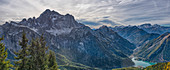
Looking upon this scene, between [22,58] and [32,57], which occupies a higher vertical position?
[22,58]

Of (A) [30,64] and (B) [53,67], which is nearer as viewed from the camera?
(A) [30,64]

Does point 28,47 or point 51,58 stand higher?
point 28,47

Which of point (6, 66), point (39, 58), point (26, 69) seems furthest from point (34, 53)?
point (6, 66)

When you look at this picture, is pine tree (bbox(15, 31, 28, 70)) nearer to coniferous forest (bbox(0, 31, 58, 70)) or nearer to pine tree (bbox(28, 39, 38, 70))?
coniferous forest (bbox(0, 31, 58, 70))

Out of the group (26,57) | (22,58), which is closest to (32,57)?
(26,57)

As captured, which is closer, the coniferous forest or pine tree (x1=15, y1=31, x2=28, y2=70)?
the coniferous forest

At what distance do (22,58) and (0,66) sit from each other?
443cm

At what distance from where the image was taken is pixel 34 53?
30.1 metres

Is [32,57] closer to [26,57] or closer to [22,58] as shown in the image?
[26,57]

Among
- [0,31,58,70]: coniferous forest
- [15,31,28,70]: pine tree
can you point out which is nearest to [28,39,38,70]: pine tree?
[0,31,58,70]: coniferous forest

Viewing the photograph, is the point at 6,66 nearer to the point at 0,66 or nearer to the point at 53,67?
the point at 0,66

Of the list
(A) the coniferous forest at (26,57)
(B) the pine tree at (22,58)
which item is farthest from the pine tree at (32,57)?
(B) the pine tree at (22,58)

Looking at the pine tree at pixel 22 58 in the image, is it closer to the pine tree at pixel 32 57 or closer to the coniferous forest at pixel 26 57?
the coniferous forest at pixel 26 57

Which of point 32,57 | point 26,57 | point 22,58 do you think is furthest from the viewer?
point 32,57
